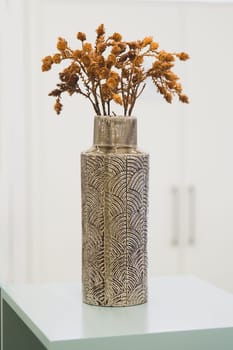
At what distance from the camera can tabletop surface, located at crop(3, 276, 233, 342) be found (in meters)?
1.43

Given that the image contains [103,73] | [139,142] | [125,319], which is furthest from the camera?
[139,142]

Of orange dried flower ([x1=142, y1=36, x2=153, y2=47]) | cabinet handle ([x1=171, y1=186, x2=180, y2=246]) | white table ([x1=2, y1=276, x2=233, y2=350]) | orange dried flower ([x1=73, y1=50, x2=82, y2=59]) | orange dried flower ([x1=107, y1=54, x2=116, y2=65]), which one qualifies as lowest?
white table ([x1=2, y1=276, x2=233, y2=350])

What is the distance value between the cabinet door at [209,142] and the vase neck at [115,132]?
170cm

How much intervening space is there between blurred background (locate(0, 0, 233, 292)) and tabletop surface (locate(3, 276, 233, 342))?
4.36 feet

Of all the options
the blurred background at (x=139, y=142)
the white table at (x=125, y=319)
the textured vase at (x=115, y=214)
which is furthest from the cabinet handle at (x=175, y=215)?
the textured vase at (x=115, y=214)

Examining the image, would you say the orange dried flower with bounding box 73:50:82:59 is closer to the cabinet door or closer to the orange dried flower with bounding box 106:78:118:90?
the orange dried flower with bounding box 106:78:118:90

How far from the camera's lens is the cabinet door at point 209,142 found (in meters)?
3.35

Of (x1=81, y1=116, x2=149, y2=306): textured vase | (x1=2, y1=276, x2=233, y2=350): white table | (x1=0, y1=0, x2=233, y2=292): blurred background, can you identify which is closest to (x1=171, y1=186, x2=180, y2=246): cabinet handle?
(x1=0, y1=0, x2=233, y2=292): blurred background

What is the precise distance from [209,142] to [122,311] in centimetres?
186

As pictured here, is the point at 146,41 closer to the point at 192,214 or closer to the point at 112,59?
the point at 112,59

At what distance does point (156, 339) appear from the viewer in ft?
4.54

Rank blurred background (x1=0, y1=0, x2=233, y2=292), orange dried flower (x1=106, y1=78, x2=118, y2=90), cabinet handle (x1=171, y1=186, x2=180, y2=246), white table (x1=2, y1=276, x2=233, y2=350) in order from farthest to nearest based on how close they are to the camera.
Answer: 1. cabinet handle (x1=171, y1=186, x2=180, y2=246)
2. blurred background (x1=0, y1=0, x2=233, y2=292)
3. orange dried flower (x1=106, y1=78, x2=118, y2=90)
4. white table (x1=2, y1=276, x2=233, y2=350)

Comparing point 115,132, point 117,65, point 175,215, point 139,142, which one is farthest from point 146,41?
point 175,215

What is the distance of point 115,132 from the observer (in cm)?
167
